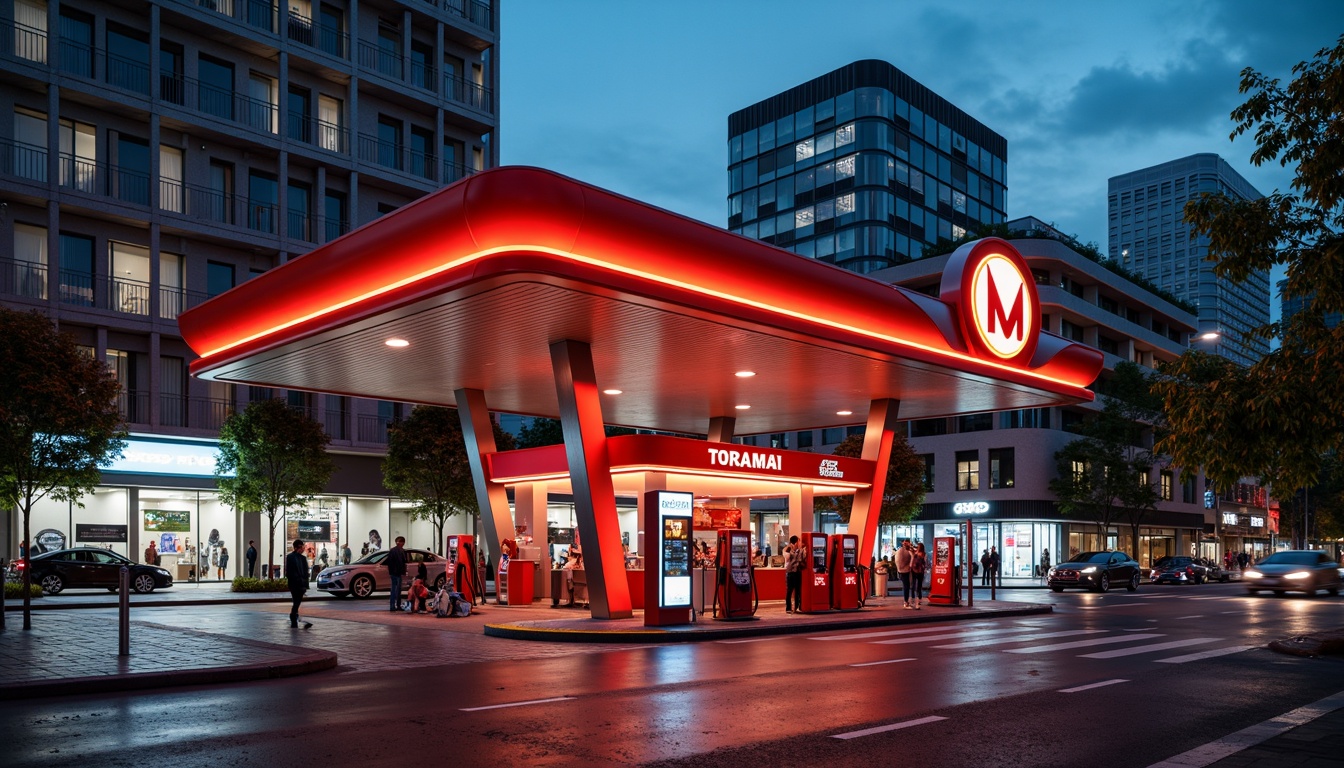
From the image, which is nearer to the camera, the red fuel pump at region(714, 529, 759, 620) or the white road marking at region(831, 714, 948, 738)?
the white road marking at region(831, 714, 948, 738)

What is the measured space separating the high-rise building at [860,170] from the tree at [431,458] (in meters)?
54.9

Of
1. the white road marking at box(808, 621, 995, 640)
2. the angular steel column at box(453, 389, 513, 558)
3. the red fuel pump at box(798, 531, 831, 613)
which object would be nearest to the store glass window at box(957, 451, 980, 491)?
the red fuel pump at box(798, 531, 831, 613)

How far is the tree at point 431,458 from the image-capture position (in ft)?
125

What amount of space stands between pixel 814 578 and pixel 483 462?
8.76 meters

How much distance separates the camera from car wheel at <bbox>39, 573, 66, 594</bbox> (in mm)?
33031

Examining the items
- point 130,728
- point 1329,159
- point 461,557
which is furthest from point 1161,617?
point 130,728

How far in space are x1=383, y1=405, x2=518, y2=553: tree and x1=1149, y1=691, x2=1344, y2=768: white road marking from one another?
1167 inches

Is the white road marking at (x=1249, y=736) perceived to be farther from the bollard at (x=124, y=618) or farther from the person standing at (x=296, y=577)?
the person standing at (x=296, y=577)

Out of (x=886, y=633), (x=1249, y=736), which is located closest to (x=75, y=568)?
(x=886, y=633)

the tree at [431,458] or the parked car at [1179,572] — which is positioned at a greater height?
the tree at [431,458]

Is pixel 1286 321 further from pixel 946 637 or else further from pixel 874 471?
pixel 874 471

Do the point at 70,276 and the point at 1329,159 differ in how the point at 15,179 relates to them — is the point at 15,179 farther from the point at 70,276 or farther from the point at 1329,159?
the point at 1329,159

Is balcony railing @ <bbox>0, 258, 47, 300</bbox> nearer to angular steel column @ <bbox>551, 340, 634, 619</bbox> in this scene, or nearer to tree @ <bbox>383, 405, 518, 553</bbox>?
tree @ <bbox>383, 405, 518, 553</bbox>

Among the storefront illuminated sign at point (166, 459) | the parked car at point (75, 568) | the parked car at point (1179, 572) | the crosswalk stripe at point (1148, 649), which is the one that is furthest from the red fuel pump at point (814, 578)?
the parked car at point (1179, 572)
